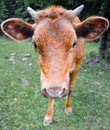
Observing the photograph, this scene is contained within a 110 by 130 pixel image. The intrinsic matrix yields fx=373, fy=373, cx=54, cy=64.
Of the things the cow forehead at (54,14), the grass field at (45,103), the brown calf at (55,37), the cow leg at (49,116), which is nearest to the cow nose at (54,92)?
the brown calf at (55,37)

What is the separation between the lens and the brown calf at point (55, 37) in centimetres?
520

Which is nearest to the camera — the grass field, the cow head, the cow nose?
the cow nose

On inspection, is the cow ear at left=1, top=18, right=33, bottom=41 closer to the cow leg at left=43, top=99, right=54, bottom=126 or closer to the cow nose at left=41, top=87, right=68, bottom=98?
the cow nose at left=41, top=87, right=68, bottom=98

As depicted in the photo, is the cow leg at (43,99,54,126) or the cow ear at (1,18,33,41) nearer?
the cow ear at (1,18,33,41)

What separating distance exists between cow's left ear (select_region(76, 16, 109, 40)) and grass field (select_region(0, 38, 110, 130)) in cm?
195

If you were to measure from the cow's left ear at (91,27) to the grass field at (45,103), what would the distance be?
6.39 feet

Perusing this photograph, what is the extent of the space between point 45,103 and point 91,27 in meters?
2.98

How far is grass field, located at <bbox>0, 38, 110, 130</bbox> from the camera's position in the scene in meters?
7.27

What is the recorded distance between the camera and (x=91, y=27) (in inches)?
239

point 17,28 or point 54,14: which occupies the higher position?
point 54,14

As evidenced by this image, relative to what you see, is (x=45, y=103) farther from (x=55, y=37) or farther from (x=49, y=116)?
(x=55, y=37)

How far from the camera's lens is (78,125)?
727cm

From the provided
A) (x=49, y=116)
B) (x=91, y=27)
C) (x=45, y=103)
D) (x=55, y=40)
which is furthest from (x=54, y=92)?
(x=45, y=103)

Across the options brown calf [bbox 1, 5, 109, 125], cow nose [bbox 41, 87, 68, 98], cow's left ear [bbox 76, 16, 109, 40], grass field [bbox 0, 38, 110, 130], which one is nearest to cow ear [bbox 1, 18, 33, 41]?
brown calf [bbox 1, 5, 109, 125]
